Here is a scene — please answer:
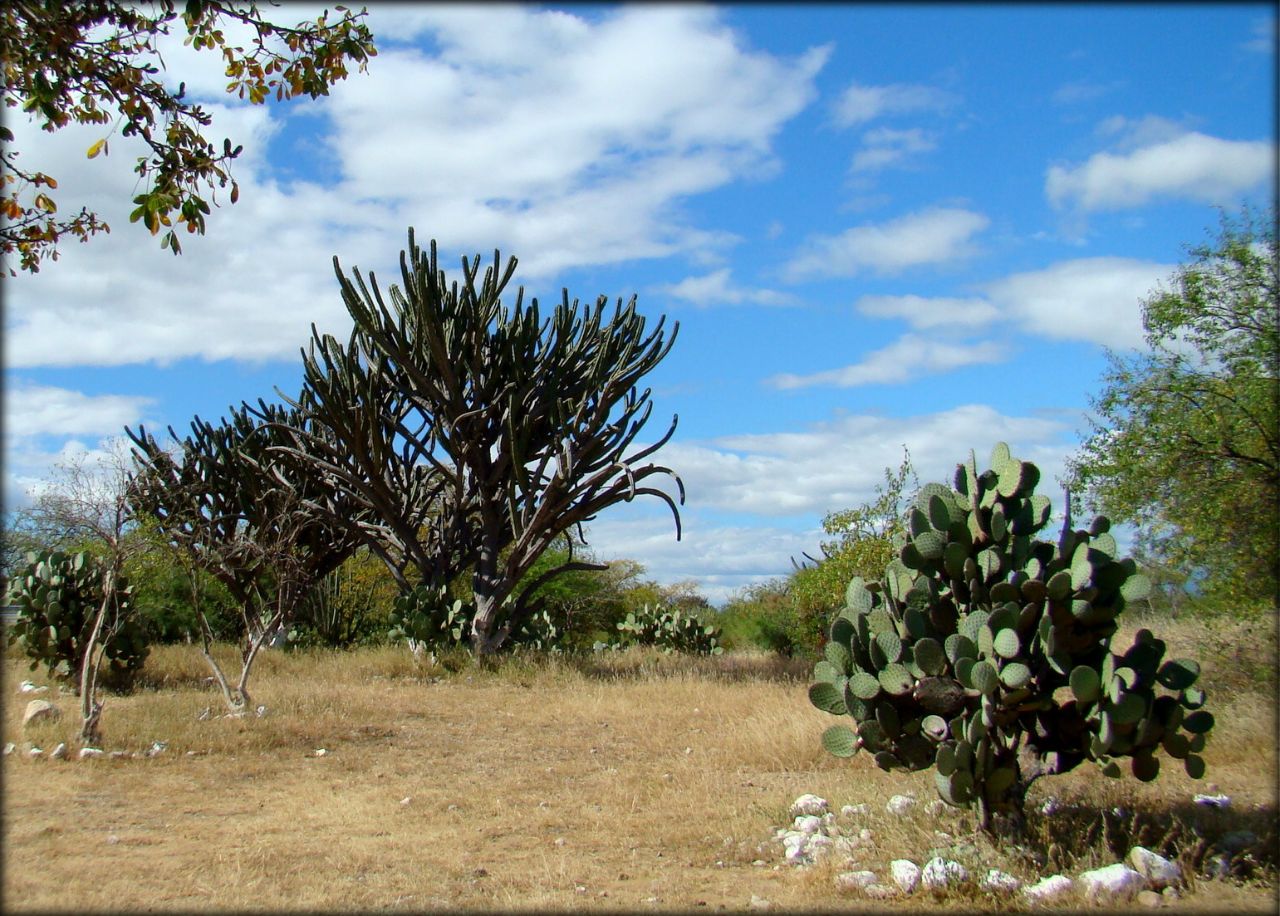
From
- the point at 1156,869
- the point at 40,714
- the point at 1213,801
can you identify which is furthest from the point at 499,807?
the point at 1213,801

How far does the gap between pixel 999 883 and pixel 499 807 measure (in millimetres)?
3873

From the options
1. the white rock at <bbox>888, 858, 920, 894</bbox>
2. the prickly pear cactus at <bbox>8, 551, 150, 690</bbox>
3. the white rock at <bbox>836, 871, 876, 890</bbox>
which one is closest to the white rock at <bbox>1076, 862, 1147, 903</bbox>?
the white rock at <bbox>888, 858, 920, 894</bbox>

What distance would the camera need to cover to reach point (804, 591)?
677 inches

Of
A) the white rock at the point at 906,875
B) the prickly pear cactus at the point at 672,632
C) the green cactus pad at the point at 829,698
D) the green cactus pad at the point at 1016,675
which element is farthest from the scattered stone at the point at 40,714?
the prickly pear cactus at the point at 672,632

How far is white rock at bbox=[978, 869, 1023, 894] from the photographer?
538 cm

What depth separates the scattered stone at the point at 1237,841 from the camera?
5844mm

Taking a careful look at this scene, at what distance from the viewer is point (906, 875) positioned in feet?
18.2

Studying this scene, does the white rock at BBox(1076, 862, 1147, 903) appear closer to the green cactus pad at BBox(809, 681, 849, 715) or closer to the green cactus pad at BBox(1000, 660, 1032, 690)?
the green cactus pad at BBox(1000, 660, 1032, 690)

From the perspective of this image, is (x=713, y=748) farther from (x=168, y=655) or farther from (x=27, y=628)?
(x=168, y=655)

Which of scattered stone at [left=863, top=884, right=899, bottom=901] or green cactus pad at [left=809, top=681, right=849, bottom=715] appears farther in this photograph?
green cactus pad at [left=809, top=681, right=849, bottom=715]

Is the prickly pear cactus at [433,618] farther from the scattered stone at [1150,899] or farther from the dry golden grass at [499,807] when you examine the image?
the scattered stone at [1150,899]

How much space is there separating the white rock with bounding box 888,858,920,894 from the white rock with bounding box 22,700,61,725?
802 cm

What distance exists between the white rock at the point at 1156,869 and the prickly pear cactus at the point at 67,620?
1119cm

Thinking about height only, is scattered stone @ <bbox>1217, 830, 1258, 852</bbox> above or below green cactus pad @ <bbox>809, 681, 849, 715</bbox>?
below
